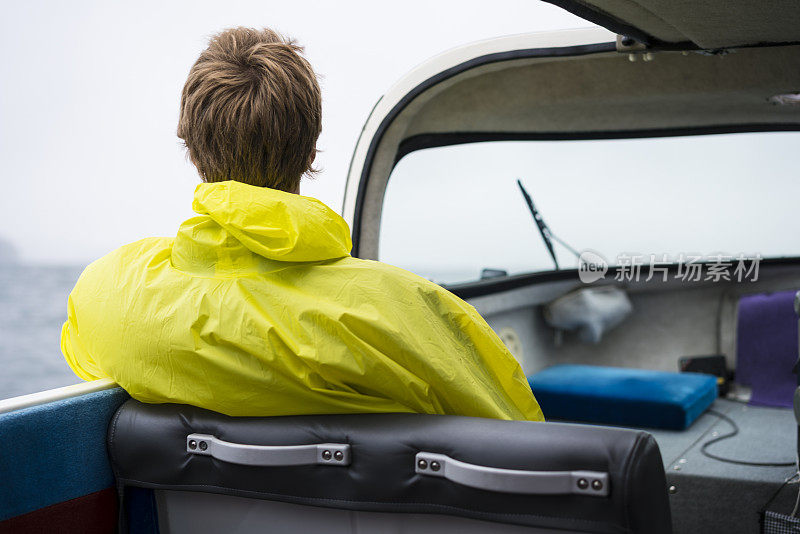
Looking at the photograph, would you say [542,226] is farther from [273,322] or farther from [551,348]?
[273,322]

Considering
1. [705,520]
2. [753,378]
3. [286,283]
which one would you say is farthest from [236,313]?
[753,378]

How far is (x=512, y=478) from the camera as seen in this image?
1.05m

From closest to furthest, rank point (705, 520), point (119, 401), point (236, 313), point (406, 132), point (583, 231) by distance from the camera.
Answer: point (236, 313)
point (119, 401)
point (705, 520)
point (406, 132)
point (583, 231)

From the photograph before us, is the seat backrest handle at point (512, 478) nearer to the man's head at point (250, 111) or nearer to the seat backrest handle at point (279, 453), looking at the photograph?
the seat backrest handle at point (279, 453)

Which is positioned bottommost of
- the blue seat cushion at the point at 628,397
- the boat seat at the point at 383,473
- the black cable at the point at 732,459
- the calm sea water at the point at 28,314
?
the calm sea water at the point at 28,314

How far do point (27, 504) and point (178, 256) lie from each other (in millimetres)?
445

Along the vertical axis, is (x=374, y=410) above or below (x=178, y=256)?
below

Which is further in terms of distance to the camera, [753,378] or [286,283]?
[753,378]

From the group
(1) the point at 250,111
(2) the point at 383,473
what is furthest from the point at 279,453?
(1) the point at 250,111

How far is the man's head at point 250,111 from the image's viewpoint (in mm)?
1314

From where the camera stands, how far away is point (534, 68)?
304 cm

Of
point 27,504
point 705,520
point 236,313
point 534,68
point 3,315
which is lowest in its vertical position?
point 3,315

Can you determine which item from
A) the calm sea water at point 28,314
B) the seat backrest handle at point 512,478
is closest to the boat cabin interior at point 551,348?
the seat backrest handle at point 512,478

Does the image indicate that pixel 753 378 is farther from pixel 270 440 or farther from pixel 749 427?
pixel 270 440
